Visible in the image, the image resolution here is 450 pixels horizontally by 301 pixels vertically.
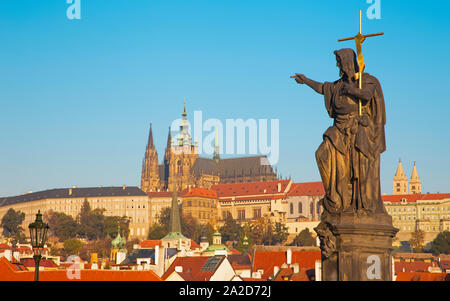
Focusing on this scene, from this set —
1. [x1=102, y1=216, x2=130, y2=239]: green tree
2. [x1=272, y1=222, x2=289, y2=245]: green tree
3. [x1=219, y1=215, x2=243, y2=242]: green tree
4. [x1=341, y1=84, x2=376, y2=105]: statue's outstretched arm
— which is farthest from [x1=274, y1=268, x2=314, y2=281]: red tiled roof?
[x1=102, y1=216, x2=130, y2=239]: green tree

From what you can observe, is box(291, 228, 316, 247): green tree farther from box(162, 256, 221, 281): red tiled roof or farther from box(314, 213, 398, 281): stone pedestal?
box(314, 213, 398, 281): stone pedestal

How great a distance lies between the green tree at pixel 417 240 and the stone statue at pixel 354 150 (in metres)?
159

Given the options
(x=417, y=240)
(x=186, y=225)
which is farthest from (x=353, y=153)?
(x=186, y=225)

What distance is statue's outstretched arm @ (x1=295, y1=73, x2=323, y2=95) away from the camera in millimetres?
9883

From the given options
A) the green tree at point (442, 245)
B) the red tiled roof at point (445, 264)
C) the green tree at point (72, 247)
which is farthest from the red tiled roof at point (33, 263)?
the green tree at point (442, 245)

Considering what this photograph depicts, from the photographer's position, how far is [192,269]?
72375 mm

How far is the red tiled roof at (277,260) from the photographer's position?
75562mm

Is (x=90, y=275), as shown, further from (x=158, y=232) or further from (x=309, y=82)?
(x=158, y=232)

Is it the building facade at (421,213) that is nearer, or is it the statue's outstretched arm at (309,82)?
the statue's outstretched arm at (309,82)

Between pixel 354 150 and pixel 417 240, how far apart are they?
167561mm

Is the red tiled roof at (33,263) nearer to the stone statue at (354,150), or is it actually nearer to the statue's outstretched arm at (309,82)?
the statue's outstretched arm at (309,82)

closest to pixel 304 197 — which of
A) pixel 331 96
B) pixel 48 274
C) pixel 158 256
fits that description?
pixel 158 256
